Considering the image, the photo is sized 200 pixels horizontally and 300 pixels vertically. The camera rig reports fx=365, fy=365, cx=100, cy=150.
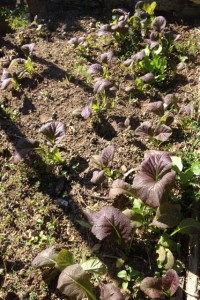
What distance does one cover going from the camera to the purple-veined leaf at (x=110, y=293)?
2221 millimetres

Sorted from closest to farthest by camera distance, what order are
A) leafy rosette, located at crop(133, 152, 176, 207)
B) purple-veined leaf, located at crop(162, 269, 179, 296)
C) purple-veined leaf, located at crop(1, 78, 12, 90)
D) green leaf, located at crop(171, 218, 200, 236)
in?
purple-veined leaf, located at crop(162, 269, 179, 296) → leafy rosette, located at crop(133, 152, 176, 207) → green leaf, located at crop(171, 218, 200, 236) → purple-veined leaf, located at crop(1, 78, 12, 90)

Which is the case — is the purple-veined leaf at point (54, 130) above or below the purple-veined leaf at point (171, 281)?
above

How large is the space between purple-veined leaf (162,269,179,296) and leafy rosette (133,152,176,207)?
43cm

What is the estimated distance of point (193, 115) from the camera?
3293mm

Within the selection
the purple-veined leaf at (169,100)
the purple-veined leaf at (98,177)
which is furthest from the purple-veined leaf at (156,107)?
the purple-veined leaf at (98,177)

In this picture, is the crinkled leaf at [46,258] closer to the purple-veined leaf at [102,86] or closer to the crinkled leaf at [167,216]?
the crinkled leaf at [167,216]

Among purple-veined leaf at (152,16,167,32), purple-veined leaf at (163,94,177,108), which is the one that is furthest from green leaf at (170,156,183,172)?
purple-veined leaf at (152,16,167,32)

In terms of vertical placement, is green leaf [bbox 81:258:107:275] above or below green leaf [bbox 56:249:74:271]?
below

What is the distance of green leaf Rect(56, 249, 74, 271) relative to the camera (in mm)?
2391

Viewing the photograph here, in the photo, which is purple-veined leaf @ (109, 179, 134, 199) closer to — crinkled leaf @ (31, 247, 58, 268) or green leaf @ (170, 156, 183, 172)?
green leaf @ (170, 156, 183, 172)

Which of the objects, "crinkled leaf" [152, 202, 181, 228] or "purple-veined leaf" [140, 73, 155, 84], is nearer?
"crinkled leaf" [152, 202, 181, 228]

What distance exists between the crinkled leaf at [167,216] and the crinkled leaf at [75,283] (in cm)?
59

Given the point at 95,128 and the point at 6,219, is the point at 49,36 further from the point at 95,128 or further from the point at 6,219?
the point at 6,219

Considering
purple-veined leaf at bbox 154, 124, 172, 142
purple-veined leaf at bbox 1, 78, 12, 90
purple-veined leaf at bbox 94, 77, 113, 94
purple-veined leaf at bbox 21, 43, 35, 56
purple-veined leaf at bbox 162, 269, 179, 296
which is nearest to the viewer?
purple-veined leaf at bbox 162, 269, 179, 296
